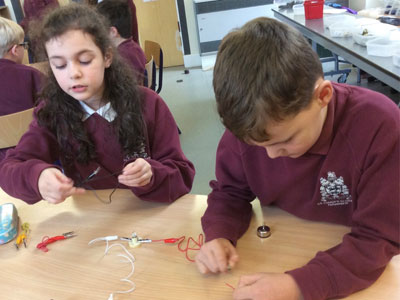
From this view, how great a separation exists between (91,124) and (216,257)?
68 cm

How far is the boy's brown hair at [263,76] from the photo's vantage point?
616 millimetres

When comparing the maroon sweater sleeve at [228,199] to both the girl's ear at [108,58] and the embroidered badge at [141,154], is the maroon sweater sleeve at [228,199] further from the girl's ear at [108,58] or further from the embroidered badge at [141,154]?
the girl's ear at [108,58]

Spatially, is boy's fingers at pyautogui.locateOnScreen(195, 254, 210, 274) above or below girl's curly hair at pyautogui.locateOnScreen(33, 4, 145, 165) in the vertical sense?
below

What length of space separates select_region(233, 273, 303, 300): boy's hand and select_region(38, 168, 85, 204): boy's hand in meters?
0.48

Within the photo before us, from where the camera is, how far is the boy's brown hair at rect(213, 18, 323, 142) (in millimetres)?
616

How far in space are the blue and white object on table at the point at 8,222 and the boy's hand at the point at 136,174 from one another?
0.33 meters

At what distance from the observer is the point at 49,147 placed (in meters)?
1.22

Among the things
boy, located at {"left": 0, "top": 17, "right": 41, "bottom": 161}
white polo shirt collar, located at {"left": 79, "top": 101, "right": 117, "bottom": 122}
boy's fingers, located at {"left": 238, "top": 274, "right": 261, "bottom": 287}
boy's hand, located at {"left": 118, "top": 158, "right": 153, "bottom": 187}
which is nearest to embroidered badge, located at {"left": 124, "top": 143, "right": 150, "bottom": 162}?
white polo shirt collar, located at {"left": 79, "top": 101, "right": 117, "bottom": 122}

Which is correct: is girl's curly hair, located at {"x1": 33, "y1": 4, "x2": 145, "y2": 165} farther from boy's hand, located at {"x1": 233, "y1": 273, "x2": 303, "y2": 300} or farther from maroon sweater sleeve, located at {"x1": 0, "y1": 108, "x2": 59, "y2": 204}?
boy's hand, located at {"x1": 233, "y1": 273, "x2": 303, "y2": 300}

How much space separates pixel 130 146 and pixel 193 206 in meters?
0.34

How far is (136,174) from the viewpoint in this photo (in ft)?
3.07

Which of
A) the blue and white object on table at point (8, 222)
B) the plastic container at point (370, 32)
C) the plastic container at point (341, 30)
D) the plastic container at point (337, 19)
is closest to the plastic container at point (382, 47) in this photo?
the plastic container at point (370, 32)

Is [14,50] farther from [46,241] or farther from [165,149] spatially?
[46,241]

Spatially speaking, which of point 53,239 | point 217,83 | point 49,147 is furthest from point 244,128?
point 49,147
